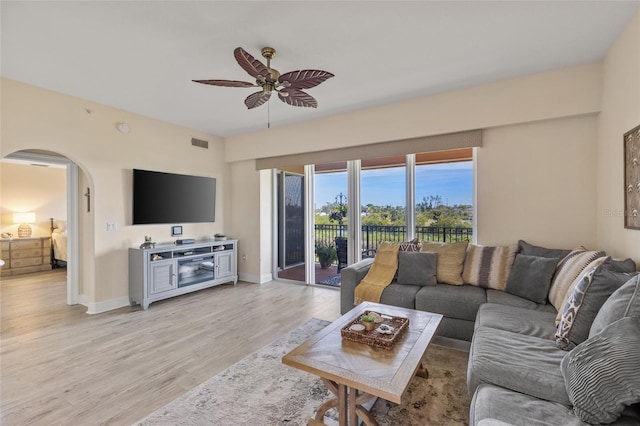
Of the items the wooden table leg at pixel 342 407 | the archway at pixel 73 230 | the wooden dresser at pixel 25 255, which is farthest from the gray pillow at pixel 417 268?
the wooden dresser at pixel 25 255

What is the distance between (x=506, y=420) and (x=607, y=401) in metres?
0.37

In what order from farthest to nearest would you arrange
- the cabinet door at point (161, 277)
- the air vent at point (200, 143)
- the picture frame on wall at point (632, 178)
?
the air vent at point (200, 143) < the cabinet door at point (161, 277) < the picture frame on wall at point (632, 178)

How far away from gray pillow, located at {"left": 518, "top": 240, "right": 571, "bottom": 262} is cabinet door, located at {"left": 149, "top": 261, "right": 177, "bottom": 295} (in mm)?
4323

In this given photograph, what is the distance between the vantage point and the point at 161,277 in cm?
387

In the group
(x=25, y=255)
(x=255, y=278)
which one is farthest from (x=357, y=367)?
(x=25, y=255)

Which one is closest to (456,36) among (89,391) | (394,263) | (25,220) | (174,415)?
(394,263)

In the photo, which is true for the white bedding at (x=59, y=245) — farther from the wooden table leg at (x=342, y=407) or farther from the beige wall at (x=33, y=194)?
the wooden table leg at (x=342, y=407)

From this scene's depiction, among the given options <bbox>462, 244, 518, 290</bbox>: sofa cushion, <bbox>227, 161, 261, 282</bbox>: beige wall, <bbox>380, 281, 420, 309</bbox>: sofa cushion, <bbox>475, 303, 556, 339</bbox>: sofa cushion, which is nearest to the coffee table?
<bbox>475, 303, 556, 339</bbox>: sofa cushion

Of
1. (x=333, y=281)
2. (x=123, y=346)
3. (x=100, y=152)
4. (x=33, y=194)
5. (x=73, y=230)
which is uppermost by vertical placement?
(x=100, y=152)

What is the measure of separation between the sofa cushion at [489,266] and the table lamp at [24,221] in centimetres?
850

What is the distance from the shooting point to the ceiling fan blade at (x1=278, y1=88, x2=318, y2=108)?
2.51m

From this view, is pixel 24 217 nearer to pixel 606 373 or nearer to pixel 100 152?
pixel 100 152

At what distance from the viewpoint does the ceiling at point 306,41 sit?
197 centimetres

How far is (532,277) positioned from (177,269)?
423 cm
